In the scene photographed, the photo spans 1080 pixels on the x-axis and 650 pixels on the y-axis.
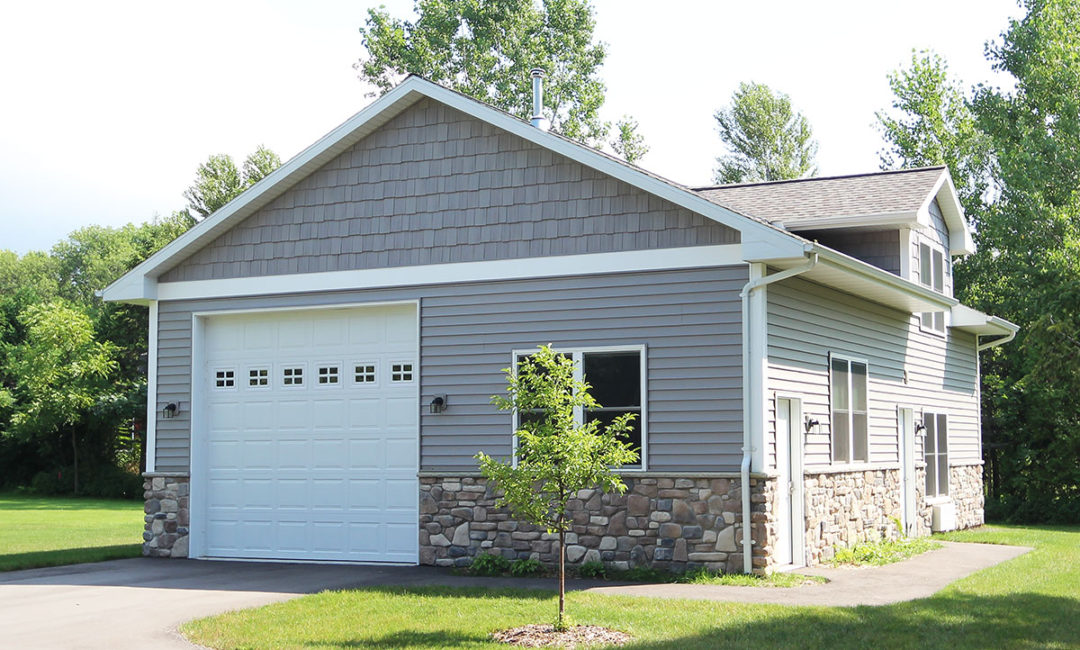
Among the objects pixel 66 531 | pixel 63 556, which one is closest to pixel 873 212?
pixel 63 556

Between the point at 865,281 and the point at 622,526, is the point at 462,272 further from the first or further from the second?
the point at 865,281

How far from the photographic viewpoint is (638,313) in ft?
40.8

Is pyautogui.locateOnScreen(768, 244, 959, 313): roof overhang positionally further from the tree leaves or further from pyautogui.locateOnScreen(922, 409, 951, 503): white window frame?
the tree leaves

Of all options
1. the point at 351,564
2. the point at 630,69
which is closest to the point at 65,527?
the point at 351,564

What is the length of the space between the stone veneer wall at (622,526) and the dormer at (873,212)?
155 inches

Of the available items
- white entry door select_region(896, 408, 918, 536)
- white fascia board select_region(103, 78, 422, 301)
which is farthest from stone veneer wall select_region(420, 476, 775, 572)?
white entry door select_region(896, 408, 918, 536)

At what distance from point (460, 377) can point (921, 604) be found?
5.64 metres

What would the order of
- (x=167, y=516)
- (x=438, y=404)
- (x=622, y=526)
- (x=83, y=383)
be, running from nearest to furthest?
(x=622, y=526), (x=438, y=404), (x=167, y=516), (x=83, y=383)

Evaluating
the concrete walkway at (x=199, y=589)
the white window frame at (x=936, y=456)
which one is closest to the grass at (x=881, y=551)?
the concrete walkway at (x=199, y=589)

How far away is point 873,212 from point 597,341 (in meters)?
4.88

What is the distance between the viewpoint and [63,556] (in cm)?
1450

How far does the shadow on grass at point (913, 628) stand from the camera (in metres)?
8.48

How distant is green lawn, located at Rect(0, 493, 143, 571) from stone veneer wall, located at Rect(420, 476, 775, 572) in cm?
465

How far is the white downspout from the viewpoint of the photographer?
1160cm
